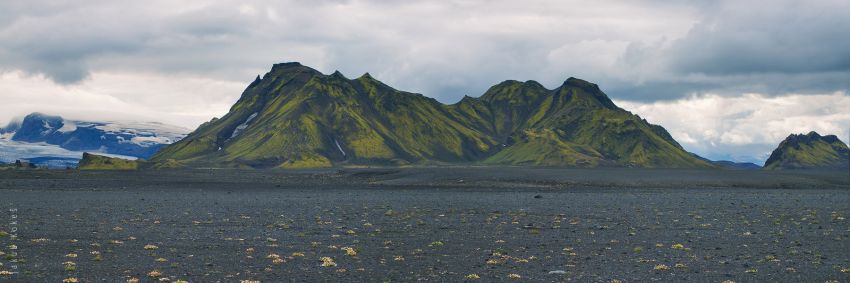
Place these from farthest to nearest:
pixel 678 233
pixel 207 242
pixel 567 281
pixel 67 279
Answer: pixel 678 233 → pixel 207 242 → pixel 567 281 → pixel 67 279

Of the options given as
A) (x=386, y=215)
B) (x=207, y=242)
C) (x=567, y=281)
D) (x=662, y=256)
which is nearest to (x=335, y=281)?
(x=567, y=281)

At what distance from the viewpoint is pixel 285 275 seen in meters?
30.9

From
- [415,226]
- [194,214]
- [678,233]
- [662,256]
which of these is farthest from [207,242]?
[678,233]

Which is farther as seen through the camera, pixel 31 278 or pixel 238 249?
pixel 238 249

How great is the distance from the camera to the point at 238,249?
127ft

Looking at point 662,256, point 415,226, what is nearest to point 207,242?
point 415,226

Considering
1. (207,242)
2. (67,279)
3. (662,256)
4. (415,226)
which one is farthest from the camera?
(415,226)

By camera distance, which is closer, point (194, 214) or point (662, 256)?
point (662, 256)

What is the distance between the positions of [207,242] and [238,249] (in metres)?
3.65

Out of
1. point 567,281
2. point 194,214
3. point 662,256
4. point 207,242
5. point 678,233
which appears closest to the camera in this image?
point 567,281

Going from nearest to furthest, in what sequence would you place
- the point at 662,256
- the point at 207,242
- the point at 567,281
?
the point at 567,281 < the point at 662,256 < the point at 207,242

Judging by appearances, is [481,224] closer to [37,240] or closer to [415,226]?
[415,226]

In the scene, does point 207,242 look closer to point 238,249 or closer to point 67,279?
point 238,249

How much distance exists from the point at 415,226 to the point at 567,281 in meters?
23.6
